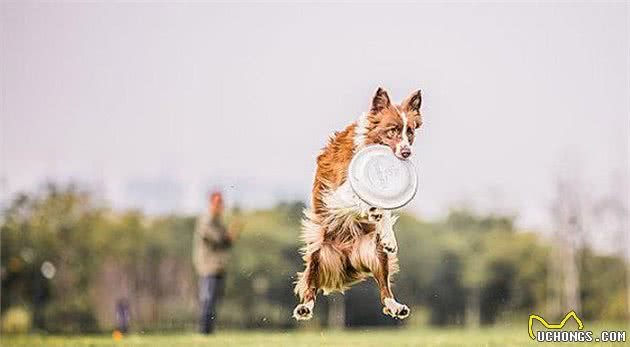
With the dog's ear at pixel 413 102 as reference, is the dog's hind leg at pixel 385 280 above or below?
below

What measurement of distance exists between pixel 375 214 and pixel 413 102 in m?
0.56

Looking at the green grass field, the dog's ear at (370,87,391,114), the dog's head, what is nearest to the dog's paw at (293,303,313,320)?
the green grass field

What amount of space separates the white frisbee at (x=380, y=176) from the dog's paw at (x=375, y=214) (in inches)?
0.8

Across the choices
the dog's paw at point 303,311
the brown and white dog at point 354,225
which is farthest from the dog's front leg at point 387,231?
the dog's paw at point 303,311

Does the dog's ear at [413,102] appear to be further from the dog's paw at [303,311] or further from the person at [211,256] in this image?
the person at [211,256]

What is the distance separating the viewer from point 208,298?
20.2 ft

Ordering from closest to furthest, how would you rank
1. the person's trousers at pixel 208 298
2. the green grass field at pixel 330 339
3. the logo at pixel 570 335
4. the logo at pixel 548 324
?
1. the green grass field at pixel 330 339
2. the logo at pixel 570 335
3. the logo at pixel 548 324
4. the person's trousers at pixel 208 298

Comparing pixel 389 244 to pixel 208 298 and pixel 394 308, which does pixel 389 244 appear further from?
pixel 208 298

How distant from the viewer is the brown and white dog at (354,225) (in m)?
4.82

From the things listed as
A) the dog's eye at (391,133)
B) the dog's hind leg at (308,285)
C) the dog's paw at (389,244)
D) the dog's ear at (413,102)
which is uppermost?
the dog's ear at (413,102)

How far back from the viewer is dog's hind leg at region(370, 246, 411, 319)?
4.87 metres

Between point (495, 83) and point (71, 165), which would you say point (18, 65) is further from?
point (495, 83)

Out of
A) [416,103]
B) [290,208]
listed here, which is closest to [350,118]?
[416,103]

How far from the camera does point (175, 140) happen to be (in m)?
6.42
